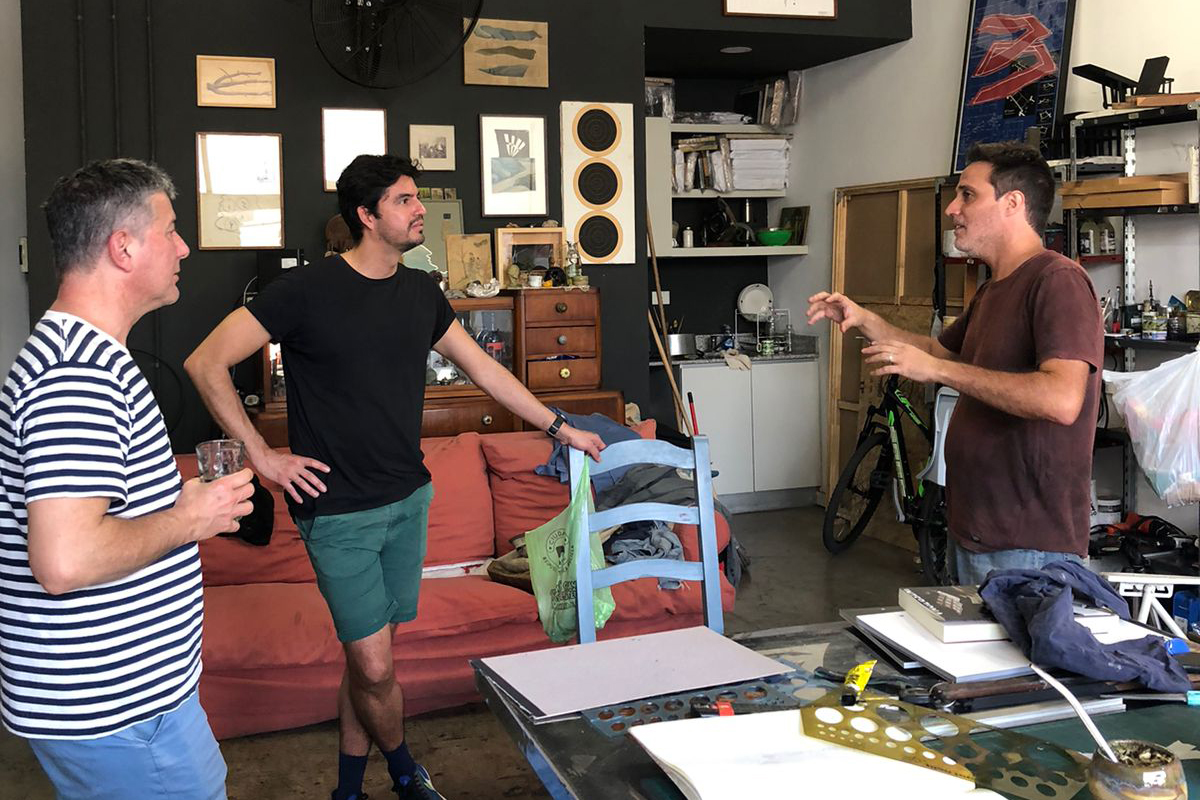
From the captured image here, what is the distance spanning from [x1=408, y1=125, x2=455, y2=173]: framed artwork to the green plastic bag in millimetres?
3035

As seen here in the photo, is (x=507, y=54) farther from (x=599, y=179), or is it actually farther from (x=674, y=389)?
(x=674, y=389)

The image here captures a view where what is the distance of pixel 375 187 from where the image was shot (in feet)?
8.88

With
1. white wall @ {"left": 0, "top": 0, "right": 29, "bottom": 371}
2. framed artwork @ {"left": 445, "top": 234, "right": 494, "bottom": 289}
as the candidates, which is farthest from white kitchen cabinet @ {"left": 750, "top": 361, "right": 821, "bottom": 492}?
white wall @ {"left": 0, "top": 0, "right": 29, "bottom": 371}

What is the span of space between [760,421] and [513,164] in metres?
2.32

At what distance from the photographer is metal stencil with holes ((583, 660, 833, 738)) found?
155 cm

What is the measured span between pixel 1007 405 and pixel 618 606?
6.15 ft

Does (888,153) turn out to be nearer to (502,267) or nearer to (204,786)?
(502,267)

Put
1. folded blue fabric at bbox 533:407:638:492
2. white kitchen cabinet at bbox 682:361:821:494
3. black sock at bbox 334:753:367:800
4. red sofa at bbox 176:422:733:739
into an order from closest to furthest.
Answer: black sock at bbox 334:753:367:800 → red sofa at bbox 176:422:733:739 → folded blue fabric at bbox 533:407:638:492 → white kitchen cabinet at bbox 682:361:821:494

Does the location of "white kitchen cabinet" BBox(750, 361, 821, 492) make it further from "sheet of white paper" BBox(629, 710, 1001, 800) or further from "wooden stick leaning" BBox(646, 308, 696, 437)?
"sheet of white paper" BBox(629, 710, 1001, 800)

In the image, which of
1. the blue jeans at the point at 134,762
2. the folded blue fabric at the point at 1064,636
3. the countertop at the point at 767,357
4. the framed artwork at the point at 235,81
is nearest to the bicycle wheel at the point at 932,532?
the countertop at the point at 767,357

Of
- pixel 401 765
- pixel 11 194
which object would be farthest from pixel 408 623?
pixel 11 194

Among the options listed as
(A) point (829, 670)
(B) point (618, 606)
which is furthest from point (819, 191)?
(A) point (829, 670)

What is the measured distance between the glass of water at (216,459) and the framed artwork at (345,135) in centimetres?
343

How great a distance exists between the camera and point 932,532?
5.07 metres
